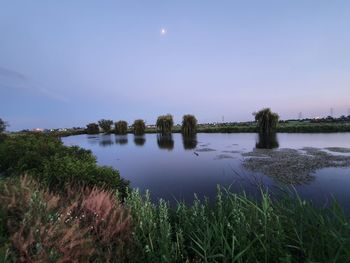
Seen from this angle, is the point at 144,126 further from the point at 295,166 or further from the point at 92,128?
the point at 295,166

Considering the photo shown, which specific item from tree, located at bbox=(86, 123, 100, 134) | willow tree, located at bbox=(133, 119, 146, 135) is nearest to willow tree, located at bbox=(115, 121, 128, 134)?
willow tree, located at bbox=(133, 119, 146, 135)

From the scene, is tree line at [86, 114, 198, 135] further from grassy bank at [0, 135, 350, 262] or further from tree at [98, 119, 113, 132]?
grassy bank at [0, 135, 350, 262]

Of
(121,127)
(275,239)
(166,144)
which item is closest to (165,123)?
(121,127)

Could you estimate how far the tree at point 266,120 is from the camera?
61625mm

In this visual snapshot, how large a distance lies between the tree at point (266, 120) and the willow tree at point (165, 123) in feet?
83.6

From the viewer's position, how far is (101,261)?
2.93m

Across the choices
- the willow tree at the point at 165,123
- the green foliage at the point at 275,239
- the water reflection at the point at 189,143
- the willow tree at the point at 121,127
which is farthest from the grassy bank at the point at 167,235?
the willow tree at the point at 121,127

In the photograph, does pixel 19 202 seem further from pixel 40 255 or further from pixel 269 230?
pixel 269 230

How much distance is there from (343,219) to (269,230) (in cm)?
79

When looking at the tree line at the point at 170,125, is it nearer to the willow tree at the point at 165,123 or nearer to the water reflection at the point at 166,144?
the willow tree at the point at 165,123

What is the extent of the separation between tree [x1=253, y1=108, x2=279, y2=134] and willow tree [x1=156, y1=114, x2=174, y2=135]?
25481 millimetres

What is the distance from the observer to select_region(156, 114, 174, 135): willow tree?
78500 millimetres

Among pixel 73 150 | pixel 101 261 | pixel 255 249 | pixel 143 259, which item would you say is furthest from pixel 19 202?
pixel 73 150

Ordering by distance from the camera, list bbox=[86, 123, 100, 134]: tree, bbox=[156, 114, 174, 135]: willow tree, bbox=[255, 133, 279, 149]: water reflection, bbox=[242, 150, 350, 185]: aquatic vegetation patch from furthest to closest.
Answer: bbox=[86, 123, 100, 134]: tree < bbox=[156, 114, 174, 135]: willow tree < bbox=[255, 133, 279, 149]: water reflection < bbox=[242, 150, 350, 185]: aquatic vegetation patch
